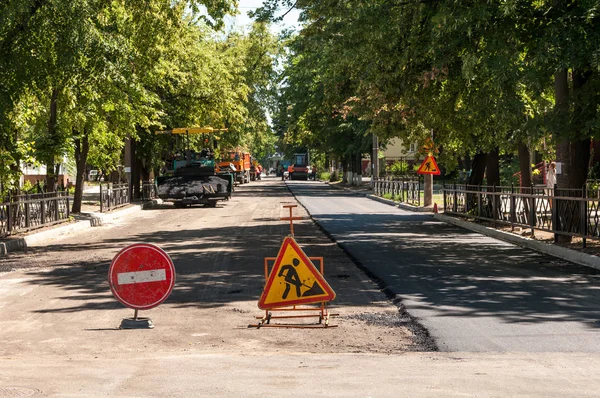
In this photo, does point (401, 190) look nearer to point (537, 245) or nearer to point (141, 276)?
point (537, 245)

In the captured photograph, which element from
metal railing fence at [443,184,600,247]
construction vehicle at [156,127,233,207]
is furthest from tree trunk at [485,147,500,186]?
construction vehicle at [156,127,233,207]

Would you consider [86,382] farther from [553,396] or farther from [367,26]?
[367,26]

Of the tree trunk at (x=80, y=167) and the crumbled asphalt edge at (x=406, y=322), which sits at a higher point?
the tree trunk at (x=80, y=167)

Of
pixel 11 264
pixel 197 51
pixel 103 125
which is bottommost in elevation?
pixel 11 264

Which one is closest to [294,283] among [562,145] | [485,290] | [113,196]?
[485,290]

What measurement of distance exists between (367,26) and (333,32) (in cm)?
118

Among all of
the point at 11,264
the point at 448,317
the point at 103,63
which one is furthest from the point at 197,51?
the point at 448,317

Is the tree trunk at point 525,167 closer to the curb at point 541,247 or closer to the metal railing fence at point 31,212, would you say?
the curb at point 541,247

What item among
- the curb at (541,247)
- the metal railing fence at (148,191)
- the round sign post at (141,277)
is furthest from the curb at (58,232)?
the curb at (541,247)

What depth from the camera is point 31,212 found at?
82.9 ft

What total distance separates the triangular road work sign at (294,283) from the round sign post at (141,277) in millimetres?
1158

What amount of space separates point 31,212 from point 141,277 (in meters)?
16.0

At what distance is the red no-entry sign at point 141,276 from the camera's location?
1018 centimetres

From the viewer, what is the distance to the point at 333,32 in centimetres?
2070
